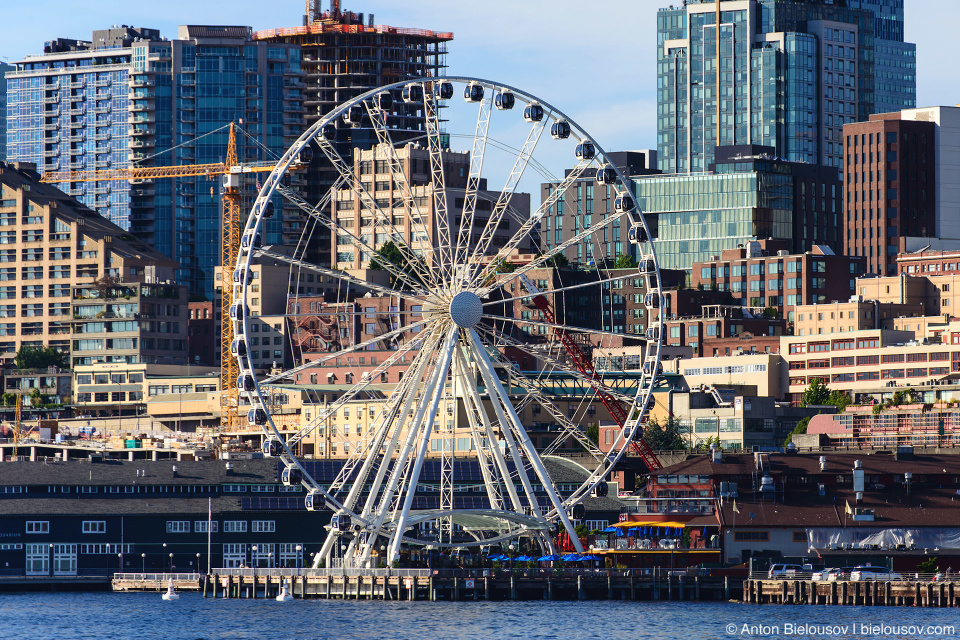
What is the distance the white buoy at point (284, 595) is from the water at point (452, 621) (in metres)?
0.76

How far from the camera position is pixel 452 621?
124 m

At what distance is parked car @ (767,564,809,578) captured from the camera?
138750 mm

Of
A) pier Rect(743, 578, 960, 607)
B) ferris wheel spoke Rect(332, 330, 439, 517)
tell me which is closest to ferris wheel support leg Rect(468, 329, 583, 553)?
ferris wheel spoke Rect(332, 330, 439, 517)

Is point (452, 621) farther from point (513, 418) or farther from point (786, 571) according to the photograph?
point (786, 571)

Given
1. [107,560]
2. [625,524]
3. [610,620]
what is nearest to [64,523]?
[107,560]

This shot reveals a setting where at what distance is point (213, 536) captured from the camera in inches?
6526

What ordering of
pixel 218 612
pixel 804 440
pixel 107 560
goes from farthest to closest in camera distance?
pixel 804 440
pixel 107 560
pixel 218 612

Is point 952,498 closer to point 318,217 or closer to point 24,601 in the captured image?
point 318,217

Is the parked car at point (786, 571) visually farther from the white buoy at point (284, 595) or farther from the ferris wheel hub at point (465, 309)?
the white buoy at point (284, 595)

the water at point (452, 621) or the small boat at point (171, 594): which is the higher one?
the water at point (452, 621)

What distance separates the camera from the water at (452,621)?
11812 cm

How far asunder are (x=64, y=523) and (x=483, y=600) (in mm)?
41920

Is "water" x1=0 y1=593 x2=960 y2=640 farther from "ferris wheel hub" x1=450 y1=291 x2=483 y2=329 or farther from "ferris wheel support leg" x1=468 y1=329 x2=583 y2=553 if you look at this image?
"ferris wheel hub" x1=450 y1=291 x2=483 y2=329

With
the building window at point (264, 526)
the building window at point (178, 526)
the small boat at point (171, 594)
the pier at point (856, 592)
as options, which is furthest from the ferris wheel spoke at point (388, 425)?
the building window at point (178, 526)
